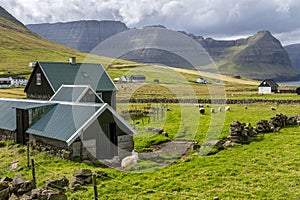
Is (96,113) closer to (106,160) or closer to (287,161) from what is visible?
(106,160)

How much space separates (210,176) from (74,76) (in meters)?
30.7

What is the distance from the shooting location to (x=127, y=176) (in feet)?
65.0

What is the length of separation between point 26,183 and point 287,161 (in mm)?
15977

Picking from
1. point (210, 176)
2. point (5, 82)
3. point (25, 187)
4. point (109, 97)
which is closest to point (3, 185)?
point (25, 187)

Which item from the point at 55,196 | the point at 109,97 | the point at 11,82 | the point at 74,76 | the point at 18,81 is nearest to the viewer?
the point at 55,196

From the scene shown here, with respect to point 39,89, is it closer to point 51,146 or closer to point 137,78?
point 51,146

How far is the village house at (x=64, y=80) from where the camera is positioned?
43.3 metres

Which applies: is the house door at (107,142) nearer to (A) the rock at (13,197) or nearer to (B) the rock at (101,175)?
(B) the rock at (101,175)

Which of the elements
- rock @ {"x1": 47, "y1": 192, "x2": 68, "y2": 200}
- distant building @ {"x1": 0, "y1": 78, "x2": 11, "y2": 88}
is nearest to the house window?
rock @ {"x1": 47, "y1": 192, "x2": 68, "y2": 200}

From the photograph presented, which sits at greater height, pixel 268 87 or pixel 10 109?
pixel 268 87

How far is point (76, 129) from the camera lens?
25469mm

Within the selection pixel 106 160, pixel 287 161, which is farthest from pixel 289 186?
pixel 106 160

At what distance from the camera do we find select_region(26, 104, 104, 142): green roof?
85.0 ft

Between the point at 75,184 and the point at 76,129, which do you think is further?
the point at 76,129
